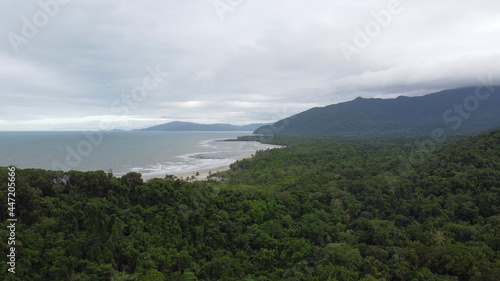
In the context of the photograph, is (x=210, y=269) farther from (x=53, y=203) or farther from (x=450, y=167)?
(x=450, y=167)

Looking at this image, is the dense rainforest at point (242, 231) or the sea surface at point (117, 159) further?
the sea surface at point (117, 159)

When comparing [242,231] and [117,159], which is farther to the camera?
[117,159]

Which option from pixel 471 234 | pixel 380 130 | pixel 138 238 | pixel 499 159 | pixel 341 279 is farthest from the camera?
pixel 380 130

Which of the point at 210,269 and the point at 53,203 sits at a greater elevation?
the point at 53,203

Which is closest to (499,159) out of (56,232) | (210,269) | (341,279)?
(341,279)

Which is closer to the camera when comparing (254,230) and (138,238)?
(138,238)

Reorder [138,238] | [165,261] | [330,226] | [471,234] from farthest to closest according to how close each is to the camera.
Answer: [330,226] → [471,234] → [138,238] → [165,261]

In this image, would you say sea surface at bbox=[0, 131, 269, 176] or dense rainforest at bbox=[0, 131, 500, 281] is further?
sea surface at bbox=[0, 131, 269, 176]

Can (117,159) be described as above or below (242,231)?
above
